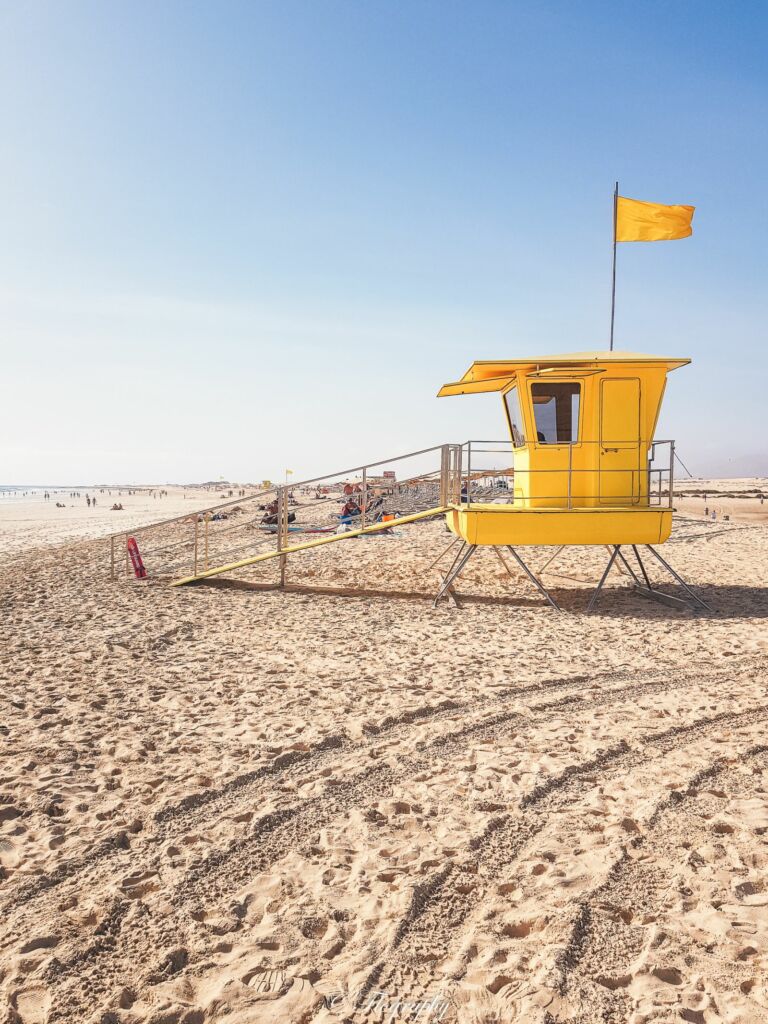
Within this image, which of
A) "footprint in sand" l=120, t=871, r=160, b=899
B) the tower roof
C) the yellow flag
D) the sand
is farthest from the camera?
the yellow flag

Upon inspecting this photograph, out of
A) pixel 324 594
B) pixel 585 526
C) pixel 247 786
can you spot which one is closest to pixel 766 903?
pixel 247 786

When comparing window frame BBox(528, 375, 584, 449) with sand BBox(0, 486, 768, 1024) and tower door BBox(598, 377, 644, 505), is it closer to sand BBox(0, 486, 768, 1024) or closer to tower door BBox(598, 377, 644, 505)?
tower door BBox(598, 377, 644, 505)

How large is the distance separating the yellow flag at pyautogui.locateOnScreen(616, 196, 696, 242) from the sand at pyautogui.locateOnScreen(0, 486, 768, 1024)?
764cm

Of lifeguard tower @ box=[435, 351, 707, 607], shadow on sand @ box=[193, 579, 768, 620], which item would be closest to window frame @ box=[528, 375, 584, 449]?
lifeguard tower @ box=[435, 351, 707, 607]

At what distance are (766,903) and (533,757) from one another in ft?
6.07

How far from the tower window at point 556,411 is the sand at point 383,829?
3.57 m

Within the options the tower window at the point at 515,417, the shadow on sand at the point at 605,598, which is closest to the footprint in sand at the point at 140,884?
the shadow on sand at the point at 605,598

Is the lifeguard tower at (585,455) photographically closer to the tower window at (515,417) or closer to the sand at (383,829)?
the tower window at (515,417)

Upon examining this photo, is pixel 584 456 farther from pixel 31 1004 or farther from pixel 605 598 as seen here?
pixel 31 1004

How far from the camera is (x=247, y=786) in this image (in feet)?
14.8

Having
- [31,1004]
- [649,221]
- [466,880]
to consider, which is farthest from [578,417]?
[31,1004]

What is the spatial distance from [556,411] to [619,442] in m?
1.11

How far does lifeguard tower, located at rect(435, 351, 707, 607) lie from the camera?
10.0 m

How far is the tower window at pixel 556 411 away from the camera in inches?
405
